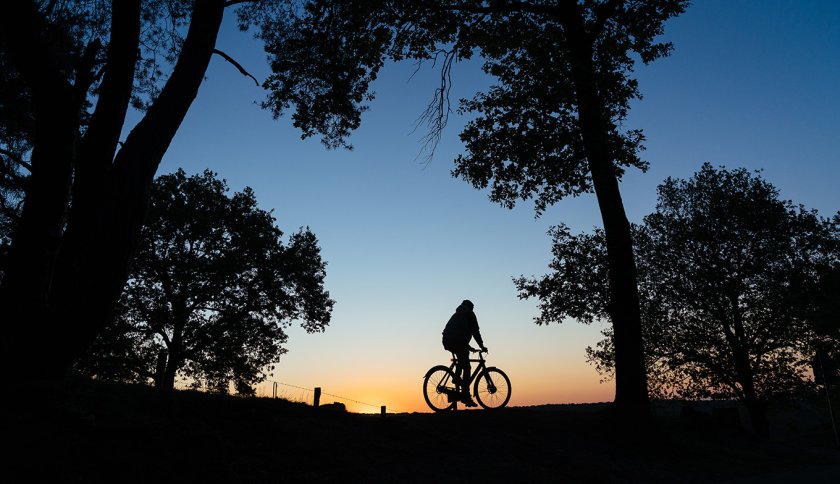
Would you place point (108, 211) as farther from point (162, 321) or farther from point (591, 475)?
point (162, 321)

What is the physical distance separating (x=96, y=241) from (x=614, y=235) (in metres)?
10.2

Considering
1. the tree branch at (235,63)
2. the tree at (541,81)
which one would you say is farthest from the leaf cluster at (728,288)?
the tree branch at (235,63)

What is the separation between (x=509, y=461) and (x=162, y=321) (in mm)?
22050

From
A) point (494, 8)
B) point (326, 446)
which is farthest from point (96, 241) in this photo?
point (494, 8)

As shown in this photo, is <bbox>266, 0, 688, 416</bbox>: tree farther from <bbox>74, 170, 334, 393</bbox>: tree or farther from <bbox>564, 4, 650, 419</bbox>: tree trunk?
<bbox>74, 170, 334, 393</bbox>: tree

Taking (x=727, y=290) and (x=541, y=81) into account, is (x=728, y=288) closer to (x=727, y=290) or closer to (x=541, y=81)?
(x=727, y=290)

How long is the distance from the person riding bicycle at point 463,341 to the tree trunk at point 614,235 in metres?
3.11

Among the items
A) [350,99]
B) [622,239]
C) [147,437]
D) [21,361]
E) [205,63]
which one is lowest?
[147,437]

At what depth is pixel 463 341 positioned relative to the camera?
39.1 feet

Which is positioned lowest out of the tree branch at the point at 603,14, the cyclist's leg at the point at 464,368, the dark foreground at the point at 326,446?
the dark foreground at the point at 326,446

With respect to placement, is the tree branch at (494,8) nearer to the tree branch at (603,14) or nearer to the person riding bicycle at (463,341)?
the tree branch at (603,14)

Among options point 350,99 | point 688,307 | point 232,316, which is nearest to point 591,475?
point 350,99

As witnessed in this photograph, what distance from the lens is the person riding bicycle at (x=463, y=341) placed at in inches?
469

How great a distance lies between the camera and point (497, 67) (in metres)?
15.0
